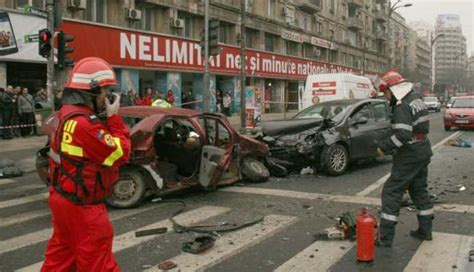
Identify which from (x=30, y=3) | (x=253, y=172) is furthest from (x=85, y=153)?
(x=30, y=3)

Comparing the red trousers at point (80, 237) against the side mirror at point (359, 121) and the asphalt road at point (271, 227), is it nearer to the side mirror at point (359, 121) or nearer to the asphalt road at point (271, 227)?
the asphalt road at point (271, 227)

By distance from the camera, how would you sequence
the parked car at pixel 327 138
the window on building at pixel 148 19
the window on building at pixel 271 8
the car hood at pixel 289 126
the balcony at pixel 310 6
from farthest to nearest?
the balcony at pixel 310 6 < the window on building at pixel 271 8 < the window on building at pixel 148 19 < the car hood at pixel 289 126 < the parked car at pixel 327 138

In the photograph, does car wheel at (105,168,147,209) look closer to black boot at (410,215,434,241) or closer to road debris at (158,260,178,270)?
road debris at (158,260,178,270)

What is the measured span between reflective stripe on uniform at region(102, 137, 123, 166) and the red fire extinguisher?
A: 274cm

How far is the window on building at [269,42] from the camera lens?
3925cm

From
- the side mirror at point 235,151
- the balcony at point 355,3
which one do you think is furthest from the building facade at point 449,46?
the side mirror at point 235,151

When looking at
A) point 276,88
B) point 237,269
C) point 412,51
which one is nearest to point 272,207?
point 237,269

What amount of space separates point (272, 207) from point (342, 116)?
407 centimetres

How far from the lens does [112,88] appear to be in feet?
11.2

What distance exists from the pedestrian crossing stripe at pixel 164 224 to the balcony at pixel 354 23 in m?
52.8

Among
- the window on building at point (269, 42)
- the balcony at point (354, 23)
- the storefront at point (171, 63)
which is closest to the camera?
the storefront at point (171, 63)

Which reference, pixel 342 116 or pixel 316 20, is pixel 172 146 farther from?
pixel 316 20

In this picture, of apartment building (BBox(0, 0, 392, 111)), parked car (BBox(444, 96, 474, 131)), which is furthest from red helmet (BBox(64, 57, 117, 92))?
parked car (BBox(444, 96, 474, 131))

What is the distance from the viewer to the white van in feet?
72.5
